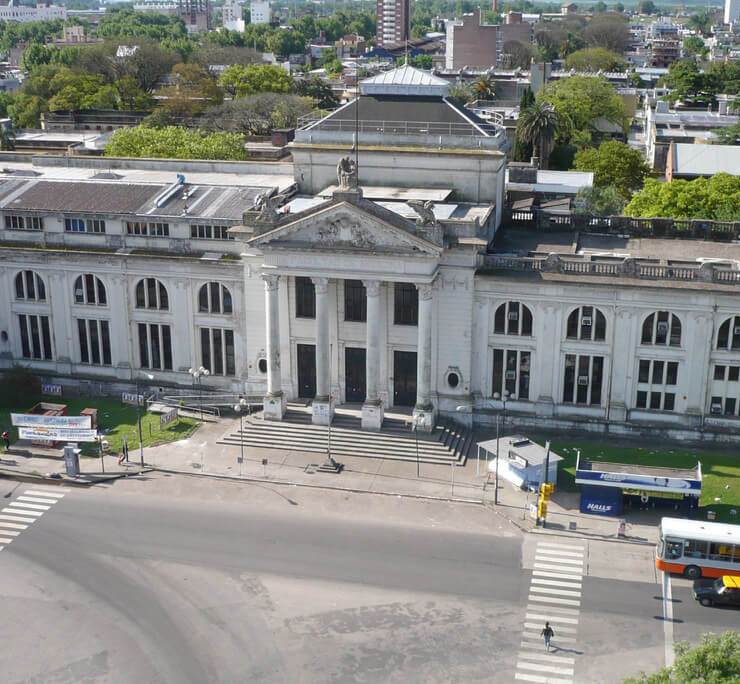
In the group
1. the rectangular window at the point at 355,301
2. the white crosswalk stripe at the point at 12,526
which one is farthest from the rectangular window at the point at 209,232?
the white crosswalk stripe at the point at 12,526

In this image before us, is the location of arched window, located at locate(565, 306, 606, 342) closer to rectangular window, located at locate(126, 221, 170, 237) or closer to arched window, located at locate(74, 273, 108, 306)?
rectangular window, located at locate(126, 221, 170, 237)

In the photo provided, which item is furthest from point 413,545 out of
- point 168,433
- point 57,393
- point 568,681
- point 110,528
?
point 57,393

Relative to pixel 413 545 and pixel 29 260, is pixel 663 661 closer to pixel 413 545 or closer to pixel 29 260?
pixel 413 545

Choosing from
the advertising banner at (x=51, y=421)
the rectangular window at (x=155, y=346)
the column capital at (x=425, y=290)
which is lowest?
the advertising banner at (x=51, y=421)

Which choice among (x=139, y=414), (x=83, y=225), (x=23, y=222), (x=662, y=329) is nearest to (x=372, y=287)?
(x=139, y=414)

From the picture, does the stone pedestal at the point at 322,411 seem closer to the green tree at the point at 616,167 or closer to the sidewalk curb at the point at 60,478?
the sidewalk curb at the point at 60,478

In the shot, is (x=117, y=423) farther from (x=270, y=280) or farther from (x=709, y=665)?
(x=709, y=665)

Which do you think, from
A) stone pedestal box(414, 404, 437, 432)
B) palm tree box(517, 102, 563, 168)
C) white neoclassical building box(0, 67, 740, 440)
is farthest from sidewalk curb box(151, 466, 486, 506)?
palm tree box(517, 102, 563, 168)
